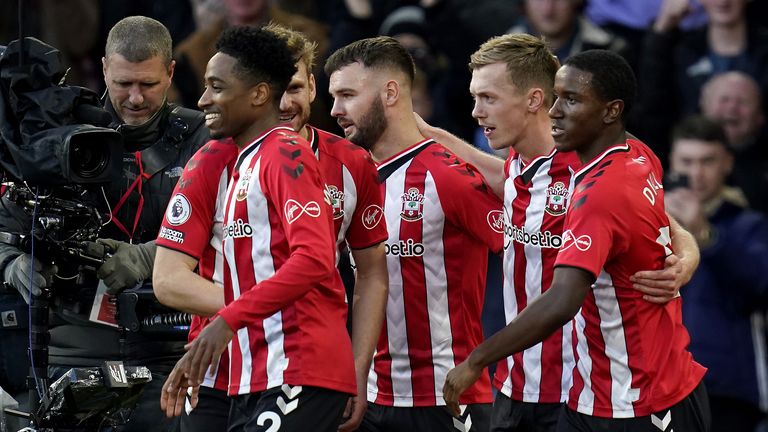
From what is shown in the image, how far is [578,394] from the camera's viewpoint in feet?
18.3

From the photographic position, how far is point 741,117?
9359mm

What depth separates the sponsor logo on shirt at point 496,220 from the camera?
6188 millimetres

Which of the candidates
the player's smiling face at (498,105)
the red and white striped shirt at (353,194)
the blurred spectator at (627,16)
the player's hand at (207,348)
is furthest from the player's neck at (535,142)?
the blurred spectator at (627,16)

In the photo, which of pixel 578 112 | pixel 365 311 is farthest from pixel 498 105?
pixel 365 311

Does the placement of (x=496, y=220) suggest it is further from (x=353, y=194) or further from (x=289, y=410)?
(x=289, y=410)

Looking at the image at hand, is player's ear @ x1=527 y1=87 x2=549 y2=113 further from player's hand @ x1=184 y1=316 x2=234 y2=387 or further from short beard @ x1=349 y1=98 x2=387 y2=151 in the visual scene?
player's hand @ x1=184 y1=316 x2=234 y2=387

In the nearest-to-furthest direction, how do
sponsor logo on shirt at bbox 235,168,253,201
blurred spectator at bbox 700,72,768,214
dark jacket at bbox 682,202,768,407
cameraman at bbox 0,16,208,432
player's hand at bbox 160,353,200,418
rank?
player's hand at bbox 160,353,200,418 → sponsor logo on shirt at bbox 235,168,253,201 → cameraman at bbox 0,16,208,432 → dark jacket at bbox 682,202,768,407 → blurred spectator at bbox 700,72,768,214

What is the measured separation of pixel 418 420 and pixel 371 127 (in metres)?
1.30

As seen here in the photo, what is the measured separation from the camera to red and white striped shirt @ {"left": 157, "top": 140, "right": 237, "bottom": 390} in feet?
17.2

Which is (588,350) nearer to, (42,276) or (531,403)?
(531,403)

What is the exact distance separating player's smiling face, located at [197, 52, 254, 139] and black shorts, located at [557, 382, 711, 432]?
170cm

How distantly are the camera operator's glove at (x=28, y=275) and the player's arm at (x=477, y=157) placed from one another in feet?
5.90

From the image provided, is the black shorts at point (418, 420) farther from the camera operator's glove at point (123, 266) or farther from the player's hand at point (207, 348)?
the player's hand at point (207, 348)

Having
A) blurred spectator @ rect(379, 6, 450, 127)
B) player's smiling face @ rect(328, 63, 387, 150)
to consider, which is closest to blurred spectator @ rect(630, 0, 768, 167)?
blurred spectator @ rect(379, 6, 450, 127)
